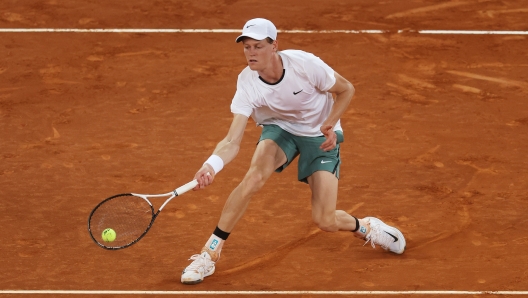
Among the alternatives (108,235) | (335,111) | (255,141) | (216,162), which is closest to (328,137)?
(335,111)

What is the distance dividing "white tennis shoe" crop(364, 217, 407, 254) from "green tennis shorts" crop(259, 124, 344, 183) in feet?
2.17

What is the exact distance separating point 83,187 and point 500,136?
14.0 ft

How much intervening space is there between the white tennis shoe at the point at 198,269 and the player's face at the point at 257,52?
1.61m

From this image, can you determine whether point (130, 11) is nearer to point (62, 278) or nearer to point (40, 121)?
point (40, 121)

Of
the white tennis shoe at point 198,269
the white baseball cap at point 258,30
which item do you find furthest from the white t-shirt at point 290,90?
the white tennis shoe at point 198,269

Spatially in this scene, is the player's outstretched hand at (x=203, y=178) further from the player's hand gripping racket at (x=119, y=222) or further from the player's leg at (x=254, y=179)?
the player's leg at (x=254, y=179)

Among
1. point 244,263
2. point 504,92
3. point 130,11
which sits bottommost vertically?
point 244,263

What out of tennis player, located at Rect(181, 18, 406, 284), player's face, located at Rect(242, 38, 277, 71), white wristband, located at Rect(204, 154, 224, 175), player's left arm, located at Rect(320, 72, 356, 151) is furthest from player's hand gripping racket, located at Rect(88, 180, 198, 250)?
player's left arm, located at Rect(320, 72, 356, 151)

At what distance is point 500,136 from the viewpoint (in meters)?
10.7

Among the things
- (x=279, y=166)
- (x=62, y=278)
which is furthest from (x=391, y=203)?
(x=62, y=278)

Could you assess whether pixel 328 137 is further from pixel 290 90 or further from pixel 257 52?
pixel 257 52

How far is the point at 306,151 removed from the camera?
827cm

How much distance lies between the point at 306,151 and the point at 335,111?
422mm

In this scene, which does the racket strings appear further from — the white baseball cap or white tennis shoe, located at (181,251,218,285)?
the white baseball cap
